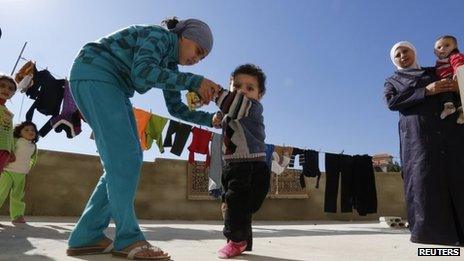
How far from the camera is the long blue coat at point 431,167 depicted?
2.95 metres

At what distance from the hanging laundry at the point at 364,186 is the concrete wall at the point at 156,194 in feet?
10.3

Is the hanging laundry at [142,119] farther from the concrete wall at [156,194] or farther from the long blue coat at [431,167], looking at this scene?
the long blue coat at [431,167]

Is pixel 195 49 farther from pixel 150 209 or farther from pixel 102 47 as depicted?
pixel 150 209

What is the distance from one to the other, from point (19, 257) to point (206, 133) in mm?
6650

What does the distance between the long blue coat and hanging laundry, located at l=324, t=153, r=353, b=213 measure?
5194 mm

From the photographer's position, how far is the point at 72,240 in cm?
223

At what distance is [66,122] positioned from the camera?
7.21m

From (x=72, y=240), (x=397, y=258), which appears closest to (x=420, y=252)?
(x=397, y=258)

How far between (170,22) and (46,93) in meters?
5.66

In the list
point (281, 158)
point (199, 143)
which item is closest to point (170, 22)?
point (199, 143)

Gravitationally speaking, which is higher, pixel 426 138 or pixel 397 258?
pixel 426 138

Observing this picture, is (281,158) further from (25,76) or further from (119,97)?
(119,97)

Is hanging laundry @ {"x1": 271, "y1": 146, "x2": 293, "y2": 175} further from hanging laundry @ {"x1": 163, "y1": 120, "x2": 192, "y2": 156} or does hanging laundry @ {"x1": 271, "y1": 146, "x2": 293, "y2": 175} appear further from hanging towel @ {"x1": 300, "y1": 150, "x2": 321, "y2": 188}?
hanging laundry @ {"x1": 163, "y1": 120, "x2": 192, "y2": 156}

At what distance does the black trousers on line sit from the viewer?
249 cm
